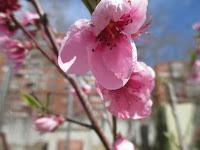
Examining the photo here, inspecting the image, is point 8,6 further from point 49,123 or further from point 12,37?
point 49,123

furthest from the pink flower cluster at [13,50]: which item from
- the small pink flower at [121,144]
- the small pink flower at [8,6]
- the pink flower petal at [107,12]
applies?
the pink flower petal at [107,12]

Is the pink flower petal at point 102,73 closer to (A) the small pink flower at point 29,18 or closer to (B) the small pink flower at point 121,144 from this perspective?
(B) the small pink flower at point 121,144

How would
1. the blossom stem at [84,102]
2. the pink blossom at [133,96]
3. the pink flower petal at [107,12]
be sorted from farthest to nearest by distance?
the blossom stem at [84,102] < the pink blossom at [133,96] < the pink flower petal at [107,12]

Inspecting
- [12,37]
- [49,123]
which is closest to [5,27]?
[12,37]

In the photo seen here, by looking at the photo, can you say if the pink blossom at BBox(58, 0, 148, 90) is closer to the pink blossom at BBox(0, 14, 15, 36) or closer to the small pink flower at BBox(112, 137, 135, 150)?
the small pink flower at BBox(112, 137, 135, 150)

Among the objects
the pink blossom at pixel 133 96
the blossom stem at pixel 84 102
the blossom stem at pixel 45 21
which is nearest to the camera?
the pink blossom at pixel 133 96

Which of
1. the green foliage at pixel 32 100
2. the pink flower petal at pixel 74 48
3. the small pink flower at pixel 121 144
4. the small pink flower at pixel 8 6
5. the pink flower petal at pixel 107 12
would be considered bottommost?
the small pink flower at pixel 121 144

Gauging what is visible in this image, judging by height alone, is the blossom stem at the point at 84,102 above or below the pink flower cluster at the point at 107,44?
below
